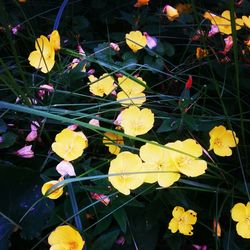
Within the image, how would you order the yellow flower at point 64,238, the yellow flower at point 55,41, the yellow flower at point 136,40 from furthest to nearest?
the yellow flower at point 136,40, the yellow flower at point 55,41, the yellow flower at point 64,238

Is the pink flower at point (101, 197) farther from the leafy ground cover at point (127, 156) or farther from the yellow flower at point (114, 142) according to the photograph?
the yellow flower at point (114, 142)

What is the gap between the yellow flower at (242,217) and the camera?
99 centimetres

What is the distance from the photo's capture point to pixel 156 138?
1082 mm

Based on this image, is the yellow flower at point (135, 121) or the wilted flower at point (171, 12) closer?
the yellow flower at point (135, 121)

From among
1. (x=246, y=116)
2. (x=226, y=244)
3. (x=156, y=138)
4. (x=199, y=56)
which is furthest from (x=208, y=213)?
(x=199, y=56)

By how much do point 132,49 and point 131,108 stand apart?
301mm

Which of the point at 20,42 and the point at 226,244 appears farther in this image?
the point at 20,42

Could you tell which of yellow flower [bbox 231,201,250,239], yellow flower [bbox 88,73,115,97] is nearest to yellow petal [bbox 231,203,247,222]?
yellow flower [bbox 231,201,250,239]

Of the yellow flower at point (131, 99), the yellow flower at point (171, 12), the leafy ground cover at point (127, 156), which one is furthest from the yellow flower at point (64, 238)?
the yellow flower at point (171, 12)

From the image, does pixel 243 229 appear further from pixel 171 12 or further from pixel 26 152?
pixel 171 12

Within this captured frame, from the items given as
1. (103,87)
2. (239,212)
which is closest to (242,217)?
(239,212)

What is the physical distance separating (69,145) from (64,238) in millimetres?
205

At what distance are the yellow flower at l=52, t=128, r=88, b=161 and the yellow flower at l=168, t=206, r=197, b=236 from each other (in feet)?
0.84

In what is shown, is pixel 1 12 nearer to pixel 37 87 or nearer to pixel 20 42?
pixel 37 87
